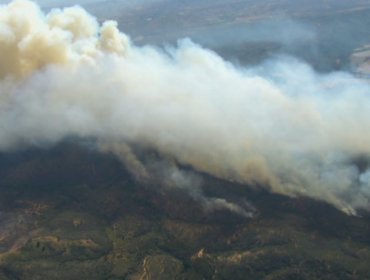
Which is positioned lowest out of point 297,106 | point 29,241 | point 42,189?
point 29,241

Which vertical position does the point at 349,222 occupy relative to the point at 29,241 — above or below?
above

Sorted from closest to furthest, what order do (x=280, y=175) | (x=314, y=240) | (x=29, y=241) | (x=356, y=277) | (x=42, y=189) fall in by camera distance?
1. (x=356, y=277)
2. (x=314, y=240)
3. (x=29, y=241)
4. (x=280, y=175)
5. (x=42, y=189)

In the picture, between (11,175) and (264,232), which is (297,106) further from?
(11,175)

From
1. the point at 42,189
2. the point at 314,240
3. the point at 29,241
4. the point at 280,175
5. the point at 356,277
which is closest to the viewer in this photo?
the point at 356,277

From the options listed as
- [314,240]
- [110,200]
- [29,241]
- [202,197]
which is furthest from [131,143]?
[314,240]

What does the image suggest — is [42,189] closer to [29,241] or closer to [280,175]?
[29,241]

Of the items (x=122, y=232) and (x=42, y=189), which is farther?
(x=42, y=189)
